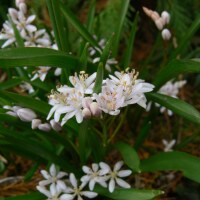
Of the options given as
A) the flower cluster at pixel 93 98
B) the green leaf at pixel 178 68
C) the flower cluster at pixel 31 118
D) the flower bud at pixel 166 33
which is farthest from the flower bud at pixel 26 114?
the flower bud at pixel 166 33

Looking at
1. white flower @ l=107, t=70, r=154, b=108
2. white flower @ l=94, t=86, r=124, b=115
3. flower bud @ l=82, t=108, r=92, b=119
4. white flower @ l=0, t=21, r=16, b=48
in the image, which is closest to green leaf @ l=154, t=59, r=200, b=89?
white flower @ l=107, t=70, r=154, b=108

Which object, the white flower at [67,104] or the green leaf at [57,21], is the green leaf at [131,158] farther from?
the green leaf at [57,21]

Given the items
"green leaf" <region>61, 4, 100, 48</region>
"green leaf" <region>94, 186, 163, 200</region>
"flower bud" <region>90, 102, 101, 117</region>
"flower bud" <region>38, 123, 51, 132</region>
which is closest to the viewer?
"flower bud" <region>90, 102, 101, 117</region>

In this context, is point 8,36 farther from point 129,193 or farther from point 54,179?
point 129,193

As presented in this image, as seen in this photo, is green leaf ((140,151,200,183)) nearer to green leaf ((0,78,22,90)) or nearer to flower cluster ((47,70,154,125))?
flower cluster ((47,70,154,125))

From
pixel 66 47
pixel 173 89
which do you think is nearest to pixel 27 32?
pixel 66 47

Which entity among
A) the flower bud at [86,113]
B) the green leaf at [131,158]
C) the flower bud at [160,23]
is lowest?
the green leaf at [131,158]

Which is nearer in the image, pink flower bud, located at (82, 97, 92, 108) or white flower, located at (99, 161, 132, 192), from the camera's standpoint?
pink flower bud, located at (82, 97, 92, 108)
